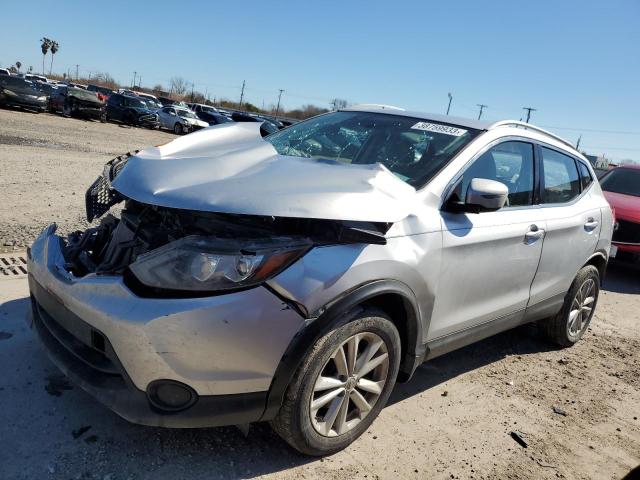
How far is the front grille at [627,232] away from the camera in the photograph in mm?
7633

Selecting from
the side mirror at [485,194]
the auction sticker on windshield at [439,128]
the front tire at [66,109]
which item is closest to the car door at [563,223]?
the auction sticker on windshield at [439,128]

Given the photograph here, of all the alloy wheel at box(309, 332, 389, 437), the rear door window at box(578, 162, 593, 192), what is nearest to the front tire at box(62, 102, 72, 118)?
the rear door window at box(578, 162, 593, 192)

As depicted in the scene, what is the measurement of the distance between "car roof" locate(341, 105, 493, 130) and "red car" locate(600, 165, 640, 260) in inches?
165

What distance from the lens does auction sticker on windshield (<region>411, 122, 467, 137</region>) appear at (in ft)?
11.3

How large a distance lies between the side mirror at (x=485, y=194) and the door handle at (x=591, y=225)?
188 centimetres

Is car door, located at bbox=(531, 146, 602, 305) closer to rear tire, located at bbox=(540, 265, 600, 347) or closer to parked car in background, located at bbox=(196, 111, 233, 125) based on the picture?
rear tire, located at bbox=(540, 265, 600, 347)

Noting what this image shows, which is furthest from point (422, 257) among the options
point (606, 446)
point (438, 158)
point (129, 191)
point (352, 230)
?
point (606, 446)

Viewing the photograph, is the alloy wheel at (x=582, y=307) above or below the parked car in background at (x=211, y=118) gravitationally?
below

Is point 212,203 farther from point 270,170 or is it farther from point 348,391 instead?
point 348,391

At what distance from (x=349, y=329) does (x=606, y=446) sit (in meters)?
2.02

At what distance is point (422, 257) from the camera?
2.81 metres

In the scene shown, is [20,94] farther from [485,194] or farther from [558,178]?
[485,194]

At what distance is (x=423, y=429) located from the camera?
10.4 feet

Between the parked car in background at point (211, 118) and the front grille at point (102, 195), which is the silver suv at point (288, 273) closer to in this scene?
the front grille at point (102, 195)
